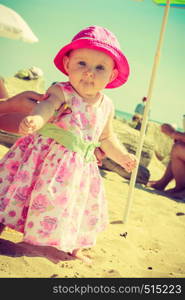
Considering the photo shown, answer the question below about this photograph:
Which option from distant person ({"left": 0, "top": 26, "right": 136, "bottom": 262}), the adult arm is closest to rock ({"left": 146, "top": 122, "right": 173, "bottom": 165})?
the adult arm

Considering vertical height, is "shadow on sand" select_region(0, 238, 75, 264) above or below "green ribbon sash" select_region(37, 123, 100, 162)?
below

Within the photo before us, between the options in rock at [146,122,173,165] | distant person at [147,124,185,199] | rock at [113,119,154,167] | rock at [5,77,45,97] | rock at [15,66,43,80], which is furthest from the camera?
rock at [15,66,43,80]

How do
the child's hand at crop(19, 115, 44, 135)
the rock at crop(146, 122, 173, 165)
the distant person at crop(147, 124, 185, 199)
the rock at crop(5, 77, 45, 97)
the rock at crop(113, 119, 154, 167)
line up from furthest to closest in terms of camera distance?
the rock at crop(5, 77, 45, 97) < the rock at crop(146, 122, 173, 165) < the rock at crop(113, 119, 154, 167) < the distant person at crop(147, 124, 185, 199) < the child's hand at crop(19, 115, 44, 135)

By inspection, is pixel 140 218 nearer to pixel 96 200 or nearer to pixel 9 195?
pixel 96 200

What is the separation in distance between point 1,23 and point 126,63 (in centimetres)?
470

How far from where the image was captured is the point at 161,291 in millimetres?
2361

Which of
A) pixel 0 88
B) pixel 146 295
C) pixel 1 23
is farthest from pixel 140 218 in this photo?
pixel 1 23

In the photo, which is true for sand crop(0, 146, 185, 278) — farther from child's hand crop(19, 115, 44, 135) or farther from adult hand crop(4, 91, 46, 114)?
adult hand crop(4, 91, 46, 114)

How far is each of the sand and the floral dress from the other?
0.50 ft

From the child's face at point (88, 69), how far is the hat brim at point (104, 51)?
0.11 ft

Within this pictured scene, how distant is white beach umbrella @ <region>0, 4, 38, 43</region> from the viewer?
21.9 ft

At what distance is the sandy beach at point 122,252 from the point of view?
2.31 m

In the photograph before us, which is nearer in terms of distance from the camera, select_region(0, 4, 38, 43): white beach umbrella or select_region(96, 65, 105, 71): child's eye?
select_region(96, 65, 105, 71): child's eye

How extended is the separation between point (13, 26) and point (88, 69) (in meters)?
4.84
